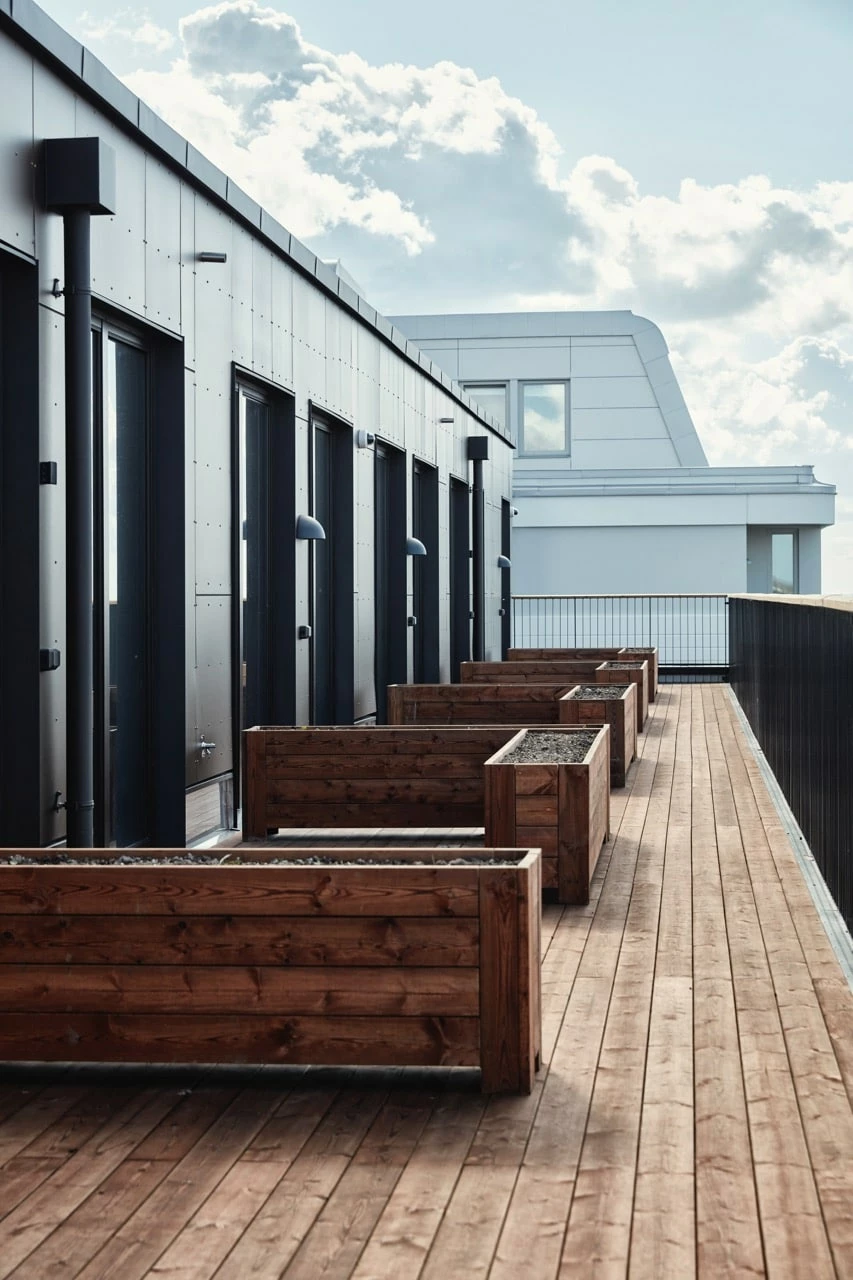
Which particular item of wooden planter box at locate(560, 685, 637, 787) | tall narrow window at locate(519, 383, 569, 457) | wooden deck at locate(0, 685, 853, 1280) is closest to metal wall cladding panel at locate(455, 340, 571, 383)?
tall narrow window at locate(519, 383, 569, 457)

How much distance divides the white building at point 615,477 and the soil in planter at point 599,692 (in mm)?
14475

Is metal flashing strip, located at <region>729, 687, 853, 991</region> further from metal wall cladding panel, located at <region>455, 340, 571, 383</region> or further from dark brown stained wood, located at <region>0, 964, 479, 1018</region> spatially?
metal wall cladding panel, located at <region>455, 340, 571, 383</region>

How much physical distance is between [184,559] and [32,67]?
8.64ft

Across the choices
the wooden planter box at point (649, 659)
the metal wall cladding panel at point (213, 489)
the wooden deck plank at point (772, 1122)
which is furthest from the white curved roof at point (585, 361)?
the wooden deck plank at point (772, 1122)

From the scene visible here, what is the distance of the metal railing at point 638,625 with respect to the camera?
2448cm

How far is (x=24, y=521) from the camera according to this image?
6168 millimetres

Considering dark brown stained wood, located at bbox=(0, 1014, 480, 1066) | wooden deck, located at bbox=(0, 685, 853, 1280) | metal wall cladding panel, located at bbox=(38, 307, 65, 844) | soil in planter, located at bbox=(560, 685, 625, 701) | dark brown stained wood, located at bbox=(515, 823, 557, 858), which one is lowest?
wooden deck, located at bbox=(0, 685, 853, 1280)

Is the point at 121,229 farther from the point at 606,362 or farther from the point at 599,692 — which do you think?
Result: the point at 606,362

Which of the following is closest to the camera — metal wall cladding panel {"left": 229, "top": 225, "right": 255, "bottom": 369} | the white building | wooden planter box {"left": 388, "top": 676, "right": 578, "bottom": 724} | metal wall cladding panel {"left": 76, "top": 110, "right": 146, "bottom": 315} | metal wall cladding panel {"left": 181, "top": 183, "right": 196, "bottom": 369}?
metal wall cladding panel {"left": 76, "top": 110, "right": 146, "bottom": 315}

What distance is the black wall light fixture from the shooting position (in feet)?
33.2

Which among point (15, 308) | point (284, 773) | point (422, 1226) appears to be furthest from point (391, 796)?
point (422, 1226)

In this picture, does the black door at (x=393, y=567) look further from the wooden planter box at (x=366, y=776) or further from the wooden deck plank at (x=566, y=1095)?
the wooden deck plank at (x=566, y=1095)

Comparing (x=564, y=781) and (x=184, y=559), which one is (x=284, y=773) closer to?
(x=184, y=559)

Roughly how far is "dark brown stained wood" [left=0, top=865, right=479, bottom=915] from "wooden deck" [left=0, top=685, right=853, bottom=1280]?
0.51 metres
